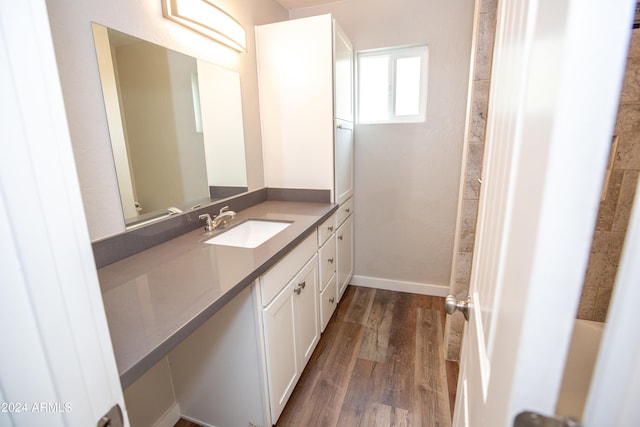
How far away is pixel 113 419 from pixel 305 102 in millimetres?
2004

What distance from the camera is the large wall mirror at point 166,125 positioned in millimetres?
1207

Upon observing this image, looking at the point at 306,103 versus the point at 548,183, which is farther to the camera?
the point at 306,103

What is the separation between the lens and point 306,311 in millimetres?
1722

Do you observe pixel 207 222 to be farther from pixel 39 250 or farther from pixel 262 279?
pixel 39 250

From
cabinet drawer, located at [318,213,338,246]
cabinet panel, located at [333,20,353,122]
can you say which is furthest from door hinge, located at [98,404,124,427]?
cabinet panel, located at [333,20,353,122]

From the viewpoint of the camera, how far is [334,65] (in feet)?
6.55

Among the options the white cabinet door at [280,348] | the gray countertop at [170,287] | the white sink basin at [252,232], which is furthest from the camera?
the white sink basin at [252,232]

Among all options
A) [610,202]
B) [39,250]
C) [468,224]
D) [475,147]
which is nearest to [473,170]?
[475,147]

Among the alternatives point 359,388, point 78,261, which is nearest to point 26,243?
point 78,261

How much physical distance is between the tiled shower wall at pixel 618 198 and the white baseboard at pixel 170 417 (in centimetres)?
195

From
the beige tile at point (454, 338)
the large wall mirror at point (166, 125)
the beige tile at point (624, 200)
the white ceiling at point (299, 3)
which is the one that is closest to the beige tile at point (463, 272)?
the beige tile at point (454, 338)

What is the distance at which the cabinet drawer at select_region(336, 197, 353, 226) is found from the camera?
7.61ft

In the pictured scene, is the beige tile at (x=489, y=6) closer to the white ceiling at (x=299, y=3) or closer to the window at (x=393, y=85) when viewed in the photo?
the window at (x=393, y=85)

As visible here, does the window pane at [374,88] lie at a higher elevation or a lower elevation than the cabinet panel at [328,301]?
higher
